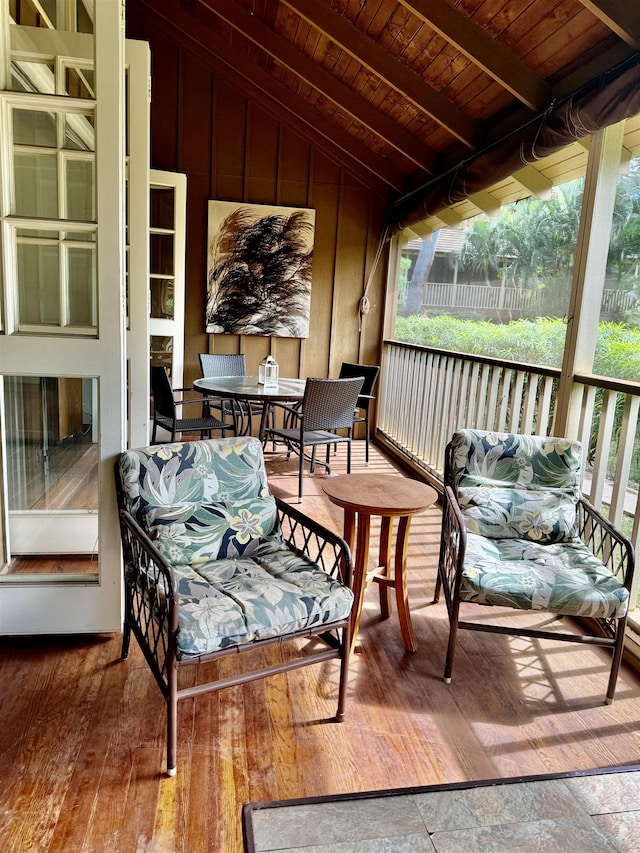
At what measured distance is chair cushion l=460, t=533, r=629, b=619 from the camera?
2.02m

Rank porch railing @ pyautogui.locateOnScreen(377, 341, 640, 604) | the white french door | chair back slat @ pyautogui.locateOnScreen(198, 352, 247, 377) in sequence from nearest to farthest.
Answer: the white french door
porch railing @ pyautogui.locateOnScreen(377, 341, 640, 604)
chair back slat @ pyautogui.locateOnScreen(198, 352, 247, 377)

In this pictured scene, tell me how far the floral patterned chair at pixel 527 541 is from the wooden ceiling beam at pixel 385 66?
2.53 metres

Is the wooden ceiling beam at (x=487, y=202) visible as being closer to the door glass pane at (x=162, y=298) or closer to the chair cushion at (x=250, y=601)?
the door glass pane at (x=162, y=298)

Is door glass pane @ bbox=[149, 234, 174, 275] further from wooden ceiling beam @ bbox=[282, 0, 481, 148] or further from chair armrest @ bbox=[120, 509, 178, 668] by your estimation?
chair armrest @ bbox=[120, 509, 178, 668]

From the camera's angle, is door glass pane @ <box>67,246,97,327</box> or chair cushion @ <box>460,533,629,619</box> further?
door glass pane @ <box>67,246,97,327</box>

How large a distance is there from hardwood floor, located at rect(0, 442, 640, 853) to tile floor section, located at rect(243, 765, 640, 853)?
0.47 meters

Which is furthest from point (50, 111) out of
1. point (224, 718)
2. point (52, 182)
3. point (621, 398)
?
point (621, 398)

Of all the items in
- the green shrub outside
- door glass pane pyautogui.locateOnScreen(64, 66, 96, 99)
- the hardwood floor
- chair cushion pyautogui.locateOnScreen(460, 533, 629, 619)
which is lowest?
the hardwood floor

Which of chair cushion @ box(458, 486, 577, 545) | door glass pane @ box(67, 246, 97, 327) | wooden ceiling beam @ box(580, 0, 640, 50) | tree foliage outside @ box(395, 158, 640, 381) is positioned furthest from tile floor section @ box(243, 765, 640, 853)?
wooden ceiling beam @ box(580, 0, 640, 50)

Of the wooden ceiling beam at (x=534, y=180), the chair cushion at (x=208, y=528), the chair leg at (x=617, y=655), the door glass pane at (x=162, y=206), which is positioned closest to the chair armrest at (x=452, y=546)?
the chair leg at (x=617, y=655)

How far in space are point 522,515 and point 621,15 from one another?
82.5 inches

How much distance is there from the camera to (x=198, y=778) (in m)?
1.64

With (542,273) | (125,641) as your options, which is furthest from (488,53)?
(125,641)

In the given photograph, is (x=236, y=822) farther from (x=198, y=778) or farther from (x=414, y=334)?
(x=414, y=334)
